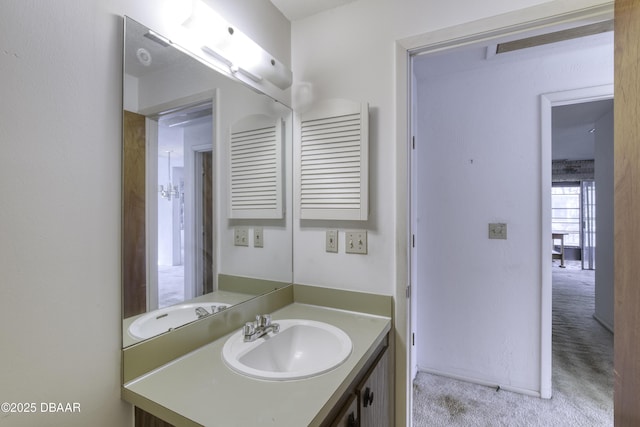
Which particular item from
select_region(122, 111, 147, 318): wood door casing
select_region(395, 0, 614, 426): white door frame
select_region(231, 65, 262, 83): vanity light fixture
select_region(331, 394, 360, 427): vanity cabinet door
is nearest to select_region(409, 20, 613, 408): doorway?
select_region(395, 0, 614, 426): white door frame

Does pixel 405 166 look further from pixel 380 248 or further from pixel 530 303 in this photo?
pixel 530 303

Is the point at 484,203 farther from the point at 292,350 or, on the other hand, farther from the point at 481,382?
the point at 292,350

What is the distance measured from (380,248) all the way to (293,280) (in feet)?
1.69

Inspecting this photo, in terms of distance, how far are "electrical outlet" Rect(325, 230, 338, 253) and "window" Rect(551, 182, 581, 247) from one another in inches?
305

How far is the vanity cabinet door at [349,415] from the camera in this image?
0.85 m

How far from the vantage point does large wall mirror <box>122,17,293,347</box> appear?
2.90ft

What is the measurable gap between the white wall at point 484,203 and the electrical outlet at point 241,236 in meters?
1.47

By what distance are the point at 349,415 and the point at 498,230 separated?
174 cm

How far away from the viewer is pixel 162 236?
38.8 inches

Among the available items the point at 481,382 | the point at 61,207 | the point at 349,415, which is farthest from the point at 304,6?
the point at 481,382

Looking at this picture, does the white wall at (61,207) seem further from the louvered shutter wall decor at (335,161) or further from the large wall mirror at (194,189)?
the louvered shutter wall decor at (335,161)

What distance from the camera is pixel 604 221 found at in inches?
123

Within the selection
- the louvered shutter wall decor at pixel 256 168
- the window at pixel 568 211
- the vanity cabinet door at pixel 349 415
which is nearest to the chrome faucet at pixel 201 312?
the louvered shutter wall decor at pixel 256 168

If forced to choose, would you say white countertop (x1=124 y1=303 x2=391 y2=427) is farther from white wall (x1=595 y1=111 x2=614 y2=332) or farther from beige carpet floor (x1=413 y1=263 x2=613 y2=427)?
white wall (x1=595 y1=111 x2=614 y2=332)
